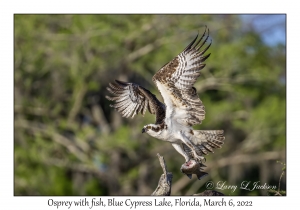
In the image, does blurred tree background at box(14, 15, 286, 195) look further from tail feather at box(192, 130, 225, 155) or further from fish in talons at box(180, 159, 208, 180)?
fish in talons at box(180, 159, 208, 180)

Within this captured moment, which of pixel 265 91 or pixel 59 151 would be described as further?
pixel 265 91

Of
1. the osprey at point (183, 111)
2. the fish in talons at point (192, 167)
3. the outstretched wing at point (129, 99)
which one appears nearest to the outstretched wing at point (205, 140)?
the osprey at point (183, 111)

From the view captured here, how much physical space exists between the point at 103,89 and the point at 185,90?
50.9ft

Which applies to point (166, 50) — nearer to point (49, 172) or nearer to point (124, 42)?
point (124, 42)

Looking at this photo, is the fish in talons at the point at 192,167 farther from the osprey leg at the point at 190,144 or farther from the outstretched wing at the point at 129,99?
the outstretched wing at the point at 129,99

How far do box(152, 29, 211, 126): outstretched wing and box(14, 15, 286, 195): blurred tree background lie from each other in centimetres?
1127

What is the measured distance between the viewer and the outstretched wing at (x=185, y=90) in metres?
6.61

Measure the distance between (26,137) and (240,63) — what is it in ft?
25.8

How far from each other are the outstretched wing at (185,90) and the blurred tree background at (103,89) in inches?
444

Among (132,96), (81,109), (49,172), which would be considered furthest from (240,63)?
(132,96)

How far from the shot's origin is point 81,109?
21.0 metres

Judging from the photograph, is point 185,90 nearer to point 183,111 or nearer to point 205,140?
point 183,111

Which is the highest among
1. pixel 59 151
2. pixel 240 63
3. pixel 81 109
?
pixel 240 63

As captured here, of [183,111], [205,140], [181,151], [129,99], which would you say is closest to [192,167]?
[181,151]
